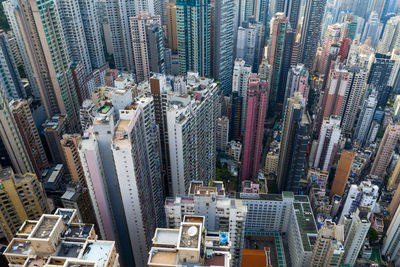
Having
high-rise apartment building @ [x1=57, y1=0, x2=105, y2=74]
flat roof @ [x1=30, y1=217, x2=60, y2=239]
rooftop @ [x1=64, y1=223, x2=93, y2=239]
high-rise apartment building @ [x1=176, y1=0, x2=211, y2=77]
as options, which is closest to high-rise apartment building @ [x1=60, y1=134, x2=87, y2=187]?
rooftop @ [x1=64, y1=223, x2=93, y2=239]

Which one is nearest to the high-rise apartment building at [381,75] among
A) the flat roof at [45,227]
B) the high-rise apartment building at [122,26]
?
the high-rise apartment building at [122,26]

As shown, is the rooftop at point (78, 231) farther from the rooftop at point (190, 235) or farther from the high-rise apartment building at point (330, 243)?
the high-rise apartment building at point (330, 243)

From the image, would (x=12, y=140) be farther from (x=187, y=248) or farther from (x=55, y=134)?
(x=187, y=248)

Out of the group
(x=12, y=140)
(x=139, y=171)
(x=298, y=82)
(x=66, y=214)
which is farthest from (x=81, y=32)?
(x=66, y=214)

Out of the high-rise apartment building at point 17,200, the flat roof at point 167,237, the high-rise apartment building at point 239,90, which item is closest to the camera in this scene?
the flat roof at point 167,237

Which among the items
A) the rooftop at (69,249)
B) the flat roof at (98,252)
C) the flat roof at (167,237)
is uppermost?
the flat roof at (98,252)

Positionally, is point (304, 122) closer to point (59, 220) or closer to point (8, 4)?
point (59, 220)
